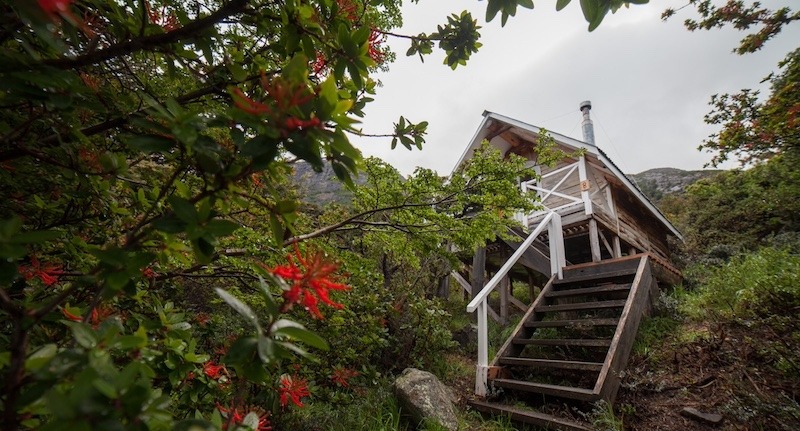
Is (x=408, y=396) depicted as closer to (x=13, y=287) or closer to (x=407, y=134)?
(x=407, y=134)

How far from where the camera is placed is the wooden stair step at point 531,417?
3120 mm

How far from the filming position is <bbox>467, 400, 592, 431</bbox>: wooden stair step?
123 inches

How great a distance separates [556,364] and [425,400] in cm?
154

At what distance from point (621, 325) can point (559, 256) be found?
2066mm

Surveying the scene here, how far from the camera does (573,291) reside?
5.18 metres

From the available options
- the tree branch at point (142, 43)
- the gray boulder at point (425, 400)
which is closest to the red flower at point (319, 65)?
the tree branch at point (142, 43)

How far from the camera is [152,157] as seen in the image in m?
2.06

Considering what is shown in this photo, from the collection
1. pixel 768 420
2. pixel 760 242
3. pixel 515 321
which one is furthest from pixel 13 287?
pixel 760 242

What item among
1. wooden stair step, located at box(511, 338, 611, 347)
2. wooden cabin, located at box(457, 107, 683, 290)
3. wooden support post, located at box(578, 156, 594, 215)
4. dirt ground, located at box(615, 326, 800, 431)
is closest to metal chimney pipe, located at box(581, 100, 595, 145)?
wooden cabin, located at box(457, 107, 683, 290)

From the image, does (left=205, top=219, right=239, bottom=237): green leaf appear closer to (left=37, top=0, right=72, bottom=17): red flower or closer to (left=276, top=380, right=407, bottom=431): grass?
(left=37, top=0, right=72, bottom=17): red flower

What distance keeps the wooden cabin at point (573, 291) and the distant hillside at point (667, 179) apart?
87.1ft

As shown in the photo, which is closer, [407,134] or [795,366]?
[407,134]

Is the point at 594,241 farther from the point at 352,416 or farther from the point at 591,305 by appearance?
the point at 352,416

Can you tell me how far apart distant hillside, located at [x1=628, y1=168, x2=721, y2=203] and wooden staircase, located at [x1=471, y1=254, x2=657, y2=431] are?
100 feet
